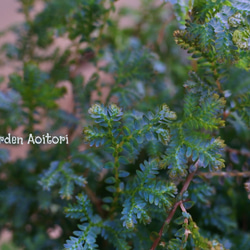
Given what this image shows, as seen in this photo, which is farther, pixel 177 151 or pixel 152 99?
pixel 152 99

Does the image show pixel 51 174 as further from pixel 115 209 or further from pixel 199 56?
pixel 199 56

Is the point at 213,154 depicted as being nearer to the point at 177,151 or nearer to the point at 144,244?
the point at 177,151

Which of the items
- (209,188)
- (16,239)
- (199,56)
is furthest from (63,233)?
(199,56)

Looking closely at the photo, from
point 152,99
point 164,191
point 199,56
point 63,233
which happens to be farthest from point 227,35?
point 63,233

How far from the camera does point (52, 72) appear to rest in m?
0.73

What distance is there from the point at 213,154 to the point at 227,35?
13cm

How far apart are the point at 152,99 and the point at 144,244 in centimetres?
29

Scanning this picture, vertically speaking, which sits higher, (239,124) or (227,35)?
(227,35)

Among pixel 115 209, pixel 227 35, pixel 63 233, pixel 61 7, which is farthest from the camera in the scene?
pixel 61 7

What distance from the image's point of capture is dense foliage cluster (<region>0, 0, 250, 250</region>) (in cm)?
40

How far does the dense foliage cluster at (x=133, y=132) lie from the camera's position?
40 cm

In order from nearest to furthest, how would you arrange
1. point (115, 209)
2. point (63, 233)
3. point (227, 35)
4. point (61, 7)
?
point (227, 35) < point (115, 209) < point (63, 233) < point (61, 7)

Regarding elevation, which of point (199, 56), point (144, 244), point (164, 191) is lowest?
point (144, 244)

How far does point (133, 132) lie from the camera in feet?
1.37
